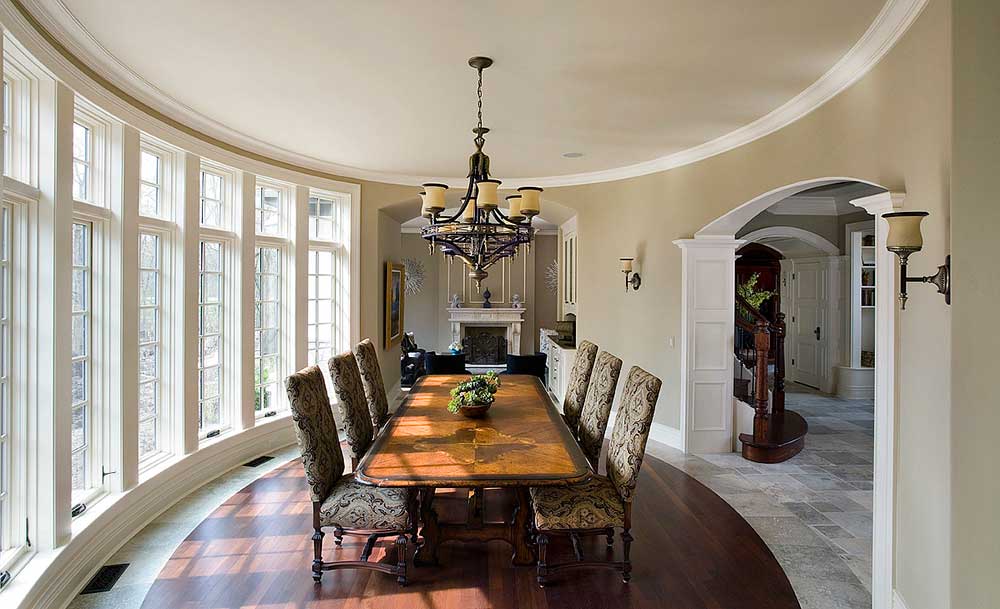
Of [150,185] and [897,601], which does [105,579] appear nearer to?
[150,185]

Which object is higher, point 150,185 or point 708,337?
point 150,185

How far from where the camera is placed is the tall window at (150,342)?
12.8 ft

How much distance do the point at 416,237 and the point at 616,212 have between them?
5865 mm

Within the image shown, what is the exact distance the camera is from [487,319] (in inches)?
438

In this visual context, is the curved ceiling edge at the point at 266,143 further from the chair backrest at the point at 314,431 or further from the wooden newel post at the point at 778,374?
the wooden newel post at the point at 778,374

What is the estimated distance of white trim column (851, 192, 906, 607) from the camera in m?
2.58

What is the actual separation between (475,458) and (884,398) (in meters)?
2.00

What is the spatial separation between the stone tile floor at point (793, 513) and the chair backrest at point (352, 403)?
1.21 metres

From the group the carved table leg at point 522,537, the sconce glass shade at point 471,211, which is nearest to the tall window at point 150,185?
the sconce glass shade at point 471,211

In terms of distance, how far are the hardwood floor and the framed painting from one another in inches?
132

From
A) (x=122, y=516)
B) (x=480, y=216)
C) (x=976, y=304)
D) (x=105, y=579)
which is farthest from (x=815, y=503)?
(x=122, y=516)

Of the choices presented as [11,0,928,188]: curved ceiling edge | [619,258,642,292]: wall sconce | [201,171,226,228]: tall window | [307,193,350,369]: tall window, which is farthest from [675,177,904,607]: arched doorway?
[201,171,226,228]: tall window

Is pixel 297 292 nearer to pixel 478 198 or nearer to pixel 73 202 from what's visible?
pixel 73 202

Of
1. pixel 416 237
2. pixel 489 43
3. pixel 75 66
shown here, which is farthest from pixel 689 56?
pixel 416 237
